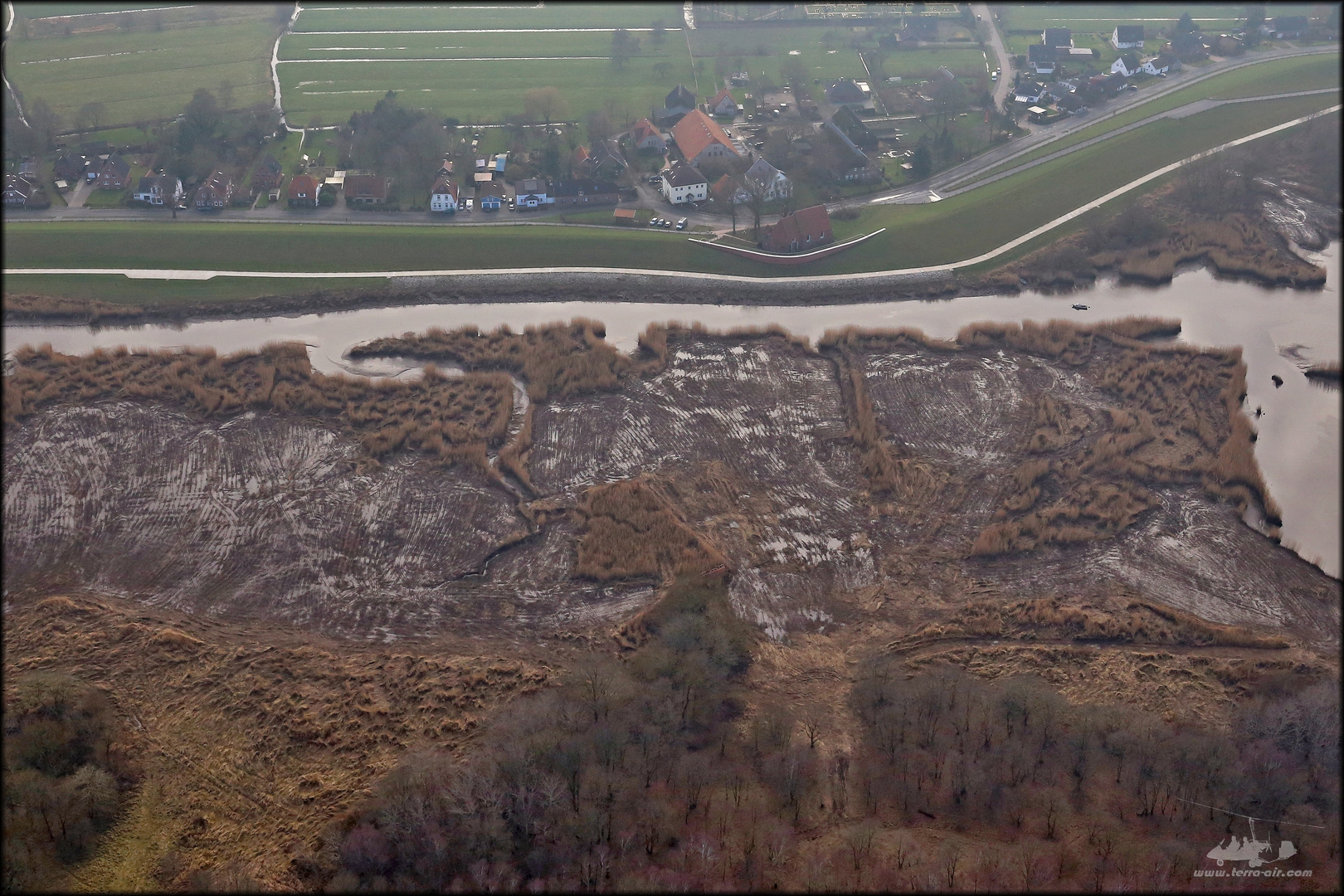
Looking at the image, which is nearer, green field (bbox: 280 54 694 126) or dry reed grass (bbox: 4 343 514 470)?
dry reed grass (bbox: 4 343 514 470)

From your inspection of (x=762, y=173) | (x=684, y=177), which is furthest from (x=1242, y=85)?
(x=684, y=177)

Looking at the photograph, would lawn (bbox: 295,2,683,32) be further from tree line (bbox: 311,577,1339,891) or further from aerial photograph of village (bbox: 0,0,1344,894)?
tree line (bbox: 311,577,1339,891)

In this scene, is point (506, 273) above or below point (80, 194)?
below

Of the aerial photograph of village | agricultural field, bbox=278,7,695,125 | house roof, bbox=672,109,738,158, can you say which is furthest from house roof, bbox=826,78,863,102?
agricultural field, bbox=278,7,695,125

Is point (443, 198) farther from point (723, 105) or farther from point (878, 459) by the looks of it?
point (878, 459)

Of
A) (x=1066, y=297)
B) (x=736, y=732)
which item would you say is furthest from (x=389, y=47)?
(x=736, y=732)
